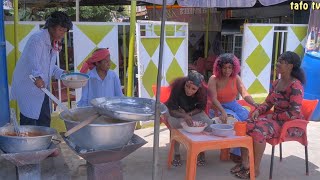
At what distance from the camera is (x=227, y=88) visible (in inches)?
147

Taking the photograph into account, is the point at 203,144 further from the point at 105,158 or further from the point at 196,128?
the point at 105,158

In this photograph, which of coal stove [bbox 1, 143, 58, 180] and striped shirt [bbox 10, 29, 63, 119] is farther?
striped shirt [bbox 10, 29, 63, 119]

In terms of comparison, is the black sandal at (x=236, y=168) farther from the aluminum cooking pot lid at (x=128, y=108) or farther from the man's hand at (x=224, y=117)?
the aluminum cooking pot lid at (x=128, y=108)

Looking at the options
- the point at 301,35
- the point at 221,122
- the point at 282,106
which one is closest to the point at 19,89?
the point at 221,122

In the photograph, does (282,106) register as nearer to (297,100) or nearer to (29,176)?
(297,100)

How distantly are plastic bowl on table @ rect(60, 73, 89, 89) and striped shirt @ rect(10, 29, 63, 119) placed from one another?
0.17 m

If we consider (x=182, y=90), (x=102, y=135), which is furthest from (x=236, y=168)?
(x=102, y=135)

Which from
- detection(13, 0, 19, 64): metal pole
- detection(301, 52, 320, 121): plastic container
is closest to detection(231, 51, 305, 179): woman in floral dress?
detection(301, 52, 320, 121): plastic container

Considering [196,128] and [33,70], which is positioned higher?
[33,70]

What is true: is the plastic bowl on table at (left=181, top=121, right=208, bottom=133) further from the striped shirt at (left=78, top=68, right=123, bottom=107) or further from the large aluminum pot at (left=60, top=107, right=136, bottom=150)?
the large aluminum pot at (left=60, top=107, right=136, bottom=150)

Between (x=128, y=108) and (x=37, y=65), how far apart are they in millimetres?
964

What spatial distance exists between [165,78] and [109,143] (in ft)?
8.91

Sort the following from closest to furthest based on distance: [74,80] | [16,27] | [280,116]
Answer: [74,80] < [280,116] < [16,27]

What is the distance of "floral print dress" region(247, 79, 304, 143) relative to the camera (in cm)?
317
